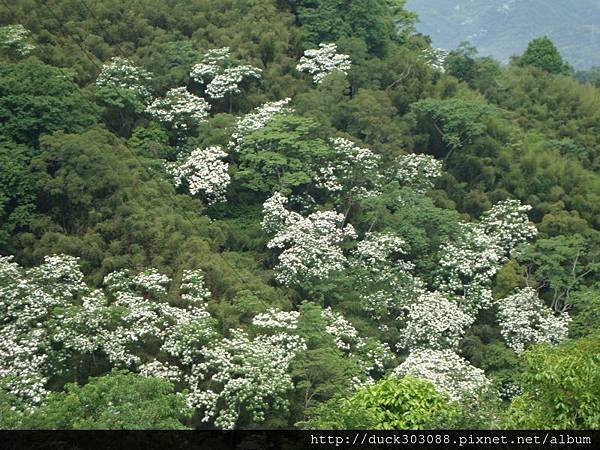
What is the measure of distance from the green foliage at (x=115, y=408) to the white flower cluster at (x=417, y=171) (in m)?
10.8

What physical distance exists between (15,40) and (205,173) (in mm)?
5708

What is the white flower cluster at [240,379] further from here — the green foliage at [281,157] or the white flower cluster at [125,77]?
the white flower cluster at [125,77]

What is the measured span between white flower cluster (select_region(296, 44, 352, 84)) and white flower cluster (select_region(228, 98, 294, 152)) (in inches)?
94.4

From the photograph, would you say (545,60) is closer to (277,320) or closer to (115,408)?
(277,320)

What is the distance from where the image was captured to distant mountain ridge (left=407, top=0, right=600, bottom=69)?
323 ft

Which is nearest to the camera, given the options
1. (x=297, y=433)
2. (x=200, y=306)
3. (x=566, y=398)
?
(x=566, y=398)

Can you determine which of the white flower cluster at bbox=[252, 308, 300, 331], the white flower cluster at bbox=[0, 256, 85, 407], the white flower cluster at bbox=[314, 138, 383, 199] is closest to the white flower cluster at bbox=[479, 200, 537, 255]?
the white flower cluster at bbox=[314, 138, 383, 199]

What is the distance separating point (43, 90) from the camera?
17250mm

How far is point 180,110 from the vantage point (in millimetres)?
19750

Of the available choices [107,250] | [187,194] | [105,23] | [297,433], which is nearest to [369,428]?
[297,433]

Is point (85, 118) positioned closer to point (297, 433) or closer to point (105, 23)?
point (105, 23)

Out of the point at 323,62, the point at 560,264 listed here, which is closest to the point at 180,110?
the point at 323,62

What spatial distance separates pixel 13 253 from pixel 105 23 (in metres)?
9.49

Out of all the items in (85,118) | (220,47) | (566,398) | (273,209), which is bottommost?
(566,398)
